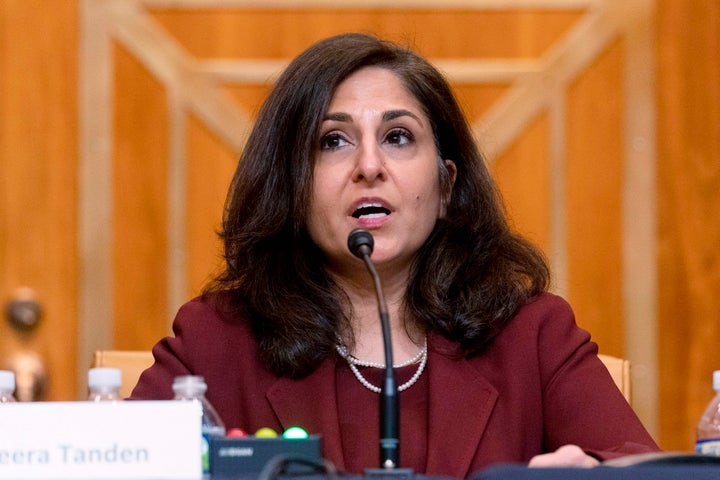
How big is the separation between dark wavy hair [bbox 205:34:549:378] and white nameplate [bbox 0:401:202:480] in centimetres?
77

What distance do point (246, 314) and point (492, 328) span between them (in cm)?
45

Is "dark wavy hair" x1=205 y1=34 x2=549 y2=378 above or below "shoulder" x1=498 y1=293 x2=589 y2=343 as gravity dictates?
above

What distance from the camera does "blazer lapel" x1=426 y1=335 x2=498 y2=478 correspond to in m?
1.98

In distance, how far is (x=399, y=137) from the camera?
86.6 inches

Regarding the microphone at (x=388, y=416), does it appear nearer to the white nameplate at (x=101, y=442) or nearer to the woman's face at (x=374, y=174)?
the white nameplate at (x=101, y=442)

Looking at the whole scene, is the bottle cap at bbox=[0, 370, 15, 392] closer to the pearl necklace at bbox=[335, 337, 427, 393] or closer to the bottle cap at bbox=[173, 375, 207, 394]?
the bottle cap at bbox=[173, 375, 207, 394]

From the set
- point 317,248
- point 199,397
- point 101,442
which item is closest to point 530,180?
point 317,248

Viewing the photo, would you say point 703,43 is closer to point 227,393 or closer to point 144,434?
point 227,393

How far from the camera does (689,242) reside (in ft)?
11.0

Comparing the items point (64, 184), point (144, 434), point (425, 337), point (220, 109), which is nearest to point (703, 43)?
point (220, 109)

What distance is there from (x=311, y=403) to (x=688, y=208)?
1673 millimetres

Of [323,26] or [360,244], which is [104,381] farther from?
[323,26]

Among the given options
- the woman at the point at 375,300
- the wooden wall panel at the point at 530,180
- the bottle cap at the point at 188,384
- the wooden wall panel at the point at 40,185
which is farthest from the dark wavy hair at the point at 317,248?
the wooden wall panel at the point at 40,185

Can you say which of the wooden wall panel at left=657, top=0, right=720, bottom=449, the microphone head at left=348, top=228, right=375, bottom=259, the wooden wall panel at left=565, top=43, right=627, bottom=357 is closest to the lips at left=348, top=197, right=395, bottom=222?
the microphone head at left=348, top=228, right=375, bottom=259
